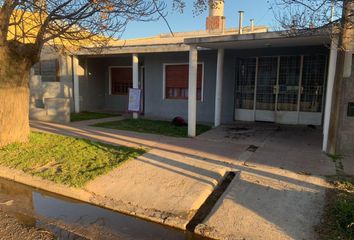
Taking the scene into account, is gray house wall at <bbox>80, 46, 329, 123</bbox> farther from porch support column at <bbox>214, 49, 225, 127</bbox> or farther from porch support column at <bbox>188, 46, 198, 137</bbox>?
porch support column at <bbox>188, 46, 198, 137</bbox>

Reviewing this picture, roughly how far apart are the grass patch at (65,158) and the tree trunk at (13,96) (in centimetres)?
31

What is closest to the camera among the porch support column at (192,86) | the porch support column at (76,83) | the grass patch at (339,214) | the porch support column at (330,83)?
the grass patch at (339,214)

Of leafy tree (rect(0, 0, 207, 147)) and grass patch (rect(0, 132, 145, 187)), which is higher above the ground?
leafy tree (rect(0, 0, 207, 147))

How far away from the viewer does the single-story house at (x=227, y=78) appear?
9.27 metres

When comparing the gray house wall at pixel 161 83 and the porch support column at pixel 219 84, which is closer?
the porch support column at pixel 219 84

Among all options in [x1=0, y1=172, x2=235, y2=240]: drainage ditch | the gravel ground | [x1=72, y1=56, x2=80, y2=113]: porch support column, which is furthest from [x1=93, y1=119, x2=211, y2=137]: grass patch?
the gravel ground

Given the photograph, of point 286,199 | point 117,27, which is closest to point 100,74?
point 117,27

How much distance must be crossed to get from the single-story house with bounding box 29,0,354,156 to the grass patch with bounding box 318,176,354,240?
4.01 m

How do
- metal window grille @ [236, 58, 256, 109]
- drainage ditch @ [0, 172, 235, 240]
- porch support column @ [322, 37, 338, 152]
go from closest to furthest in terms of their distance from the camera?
drainage ditch @ [0, 172, 235, 240] < porch support column @ [322, 37, 338, 152] < metal window grille @ [236, 58, 256, 109]

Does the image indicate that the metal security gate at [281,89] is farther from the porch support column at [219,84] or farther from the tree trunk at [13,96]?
the tree trunk at [13,96]

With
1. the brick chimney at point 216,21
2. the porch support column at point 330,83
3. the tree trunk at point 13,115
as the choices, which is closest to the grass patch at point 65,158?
the tree trunk at point 13,115

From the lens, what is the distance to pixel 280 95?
1080 centimetres

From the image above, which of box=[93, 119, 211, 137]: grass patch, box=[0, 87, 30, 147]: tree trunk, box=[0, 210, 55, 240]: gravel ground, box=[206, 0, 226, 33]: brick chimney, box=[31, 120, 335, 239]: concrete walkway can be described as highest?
box=[206, 0, 226, 33]: brick chimney

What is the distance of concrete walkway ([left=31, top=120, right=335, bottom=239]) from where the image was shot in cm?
396
